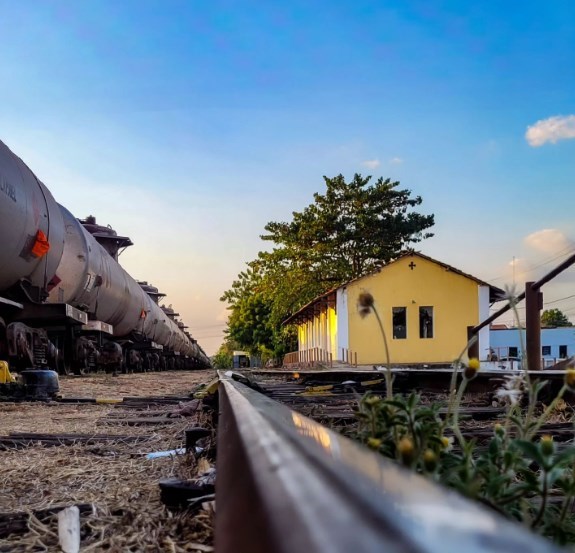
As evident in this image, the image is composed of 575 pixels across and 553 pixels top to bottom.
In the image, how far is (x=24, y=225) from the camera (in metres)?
7.05

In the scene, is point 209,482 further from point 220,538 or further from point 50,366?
point 50,366

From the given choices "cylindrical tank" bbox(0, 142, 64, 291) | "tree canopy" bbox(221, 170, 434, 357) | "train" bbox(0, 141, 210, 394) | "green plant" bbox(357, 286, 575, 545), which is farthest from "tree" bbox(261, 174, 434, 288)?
"green plant" bbox(357, 286, 575, 545)

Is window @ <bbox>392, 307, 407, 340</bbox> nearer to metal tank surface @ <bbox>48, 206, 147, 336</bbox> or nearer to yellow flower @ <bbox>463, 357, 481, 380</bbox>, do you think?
metal tank surface @ <bbox>48, 206, 147, 336</bbox>

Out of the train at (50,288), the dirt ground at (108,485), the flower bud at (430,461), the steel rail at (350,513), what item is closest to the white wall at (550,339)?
the train at (50,288)

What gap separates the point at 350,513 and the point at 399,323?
25.5m

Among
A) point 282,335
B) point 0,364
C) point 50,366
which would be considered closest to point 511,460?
point 0,364

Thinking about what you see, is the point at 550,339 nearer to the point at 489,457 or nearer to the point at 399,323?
the point at 399,323

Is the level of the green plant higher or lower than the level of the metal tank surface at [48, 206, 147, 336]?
lower

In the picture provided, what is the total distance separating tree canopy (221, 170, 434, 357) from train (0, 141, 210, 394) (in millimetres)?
15392

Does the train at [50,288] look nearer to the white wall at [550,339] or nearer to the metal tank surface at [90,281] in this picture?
the metal tank surface at [90,281]

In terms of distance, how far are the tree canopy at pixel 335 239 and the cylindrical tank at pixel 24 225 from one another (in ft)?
73.1

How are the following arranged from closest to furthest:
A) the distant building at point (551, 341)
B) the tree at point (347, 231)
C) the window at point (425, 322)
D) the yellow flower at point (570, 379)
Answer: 1. the yellow flower at point (570, 379)
2. the window at point (425, 322)
3. the tree at point (347, 231)
4. the distant building at point (551, 341)

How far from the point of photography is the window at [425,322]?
24.8 metres

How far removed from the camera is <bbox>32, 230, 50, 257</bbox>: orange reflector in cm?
746
